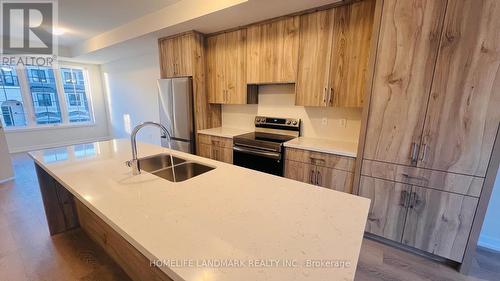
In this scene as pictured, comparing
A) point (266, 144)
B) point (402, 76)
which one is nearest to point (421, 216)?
point (402, 76)

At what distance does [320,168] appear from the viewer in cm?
225

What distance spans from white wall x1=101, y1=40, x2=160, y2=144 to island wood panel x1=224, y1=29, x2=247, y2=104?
1660 millimetres

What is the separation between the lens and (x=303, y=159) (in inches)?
92.4

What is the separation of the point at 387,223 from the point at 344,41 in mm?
1861

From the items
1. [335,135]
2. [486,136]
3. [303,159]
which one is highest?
[486,136]

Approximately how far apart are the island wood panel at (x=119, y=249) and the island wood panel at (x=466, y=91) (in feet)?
7.01

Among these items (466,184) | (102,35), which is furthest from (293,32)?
(102,35)

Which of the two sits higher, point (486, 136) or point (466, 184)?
point (486, 136)

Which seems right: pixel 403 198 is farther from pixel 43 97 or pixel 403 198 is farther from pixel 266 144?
pixel 43 97

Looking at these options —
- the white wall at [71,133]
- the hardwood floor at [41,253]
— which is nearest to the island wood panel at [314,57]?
the hardwood floor at [41,253]

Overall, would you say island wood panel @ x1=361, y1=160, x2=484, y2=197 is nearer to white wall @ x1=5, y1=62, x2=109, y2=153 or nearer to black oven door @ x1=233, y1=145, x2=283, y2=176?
black oven door @ x1=233, y1=145, x2=283, y2=176

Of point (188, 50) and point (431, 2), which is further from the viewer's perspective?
point (188, 50)

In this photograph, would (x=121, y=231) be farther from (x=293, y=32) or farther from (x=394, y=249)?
(x=293, y=32)

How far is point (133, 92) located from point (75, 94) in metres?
2.24
